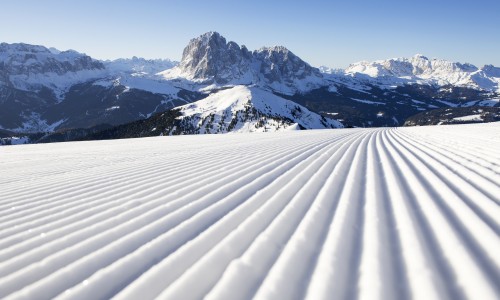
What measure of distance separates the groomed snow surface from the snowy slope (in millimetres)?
126609

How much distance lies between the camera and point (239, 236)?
4.28m

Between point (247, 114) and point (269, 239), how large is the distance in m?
157

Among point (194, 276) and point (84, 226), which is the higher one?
point (194, 276)

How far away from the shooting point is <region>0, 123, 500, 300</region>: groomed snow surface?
3031 mm

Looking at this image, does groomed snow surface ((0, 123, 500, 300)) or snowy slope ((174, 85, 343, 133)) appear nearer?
groomed snow surface ((0, 123, 500, 300))

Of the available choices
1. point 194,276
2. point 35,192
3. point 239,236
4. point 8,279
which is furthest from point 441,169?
point 35,192

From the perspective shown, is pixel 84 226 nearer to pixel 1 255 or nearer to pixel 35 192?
pixel 1 255

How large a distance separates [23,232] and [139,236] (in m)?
2.20

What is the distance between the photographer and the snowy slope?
150m

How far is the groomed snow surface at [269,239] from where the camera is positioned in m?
3.03

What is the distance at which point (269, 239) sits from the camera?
4.07 m

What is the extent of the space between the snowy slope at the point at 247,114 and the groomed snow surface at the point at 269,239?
415 feet

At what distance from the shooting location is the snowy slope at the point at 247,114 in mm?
149875

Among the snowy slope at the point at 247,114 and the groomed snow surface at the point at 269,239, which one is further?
the snowy slope at the point at 247,114
